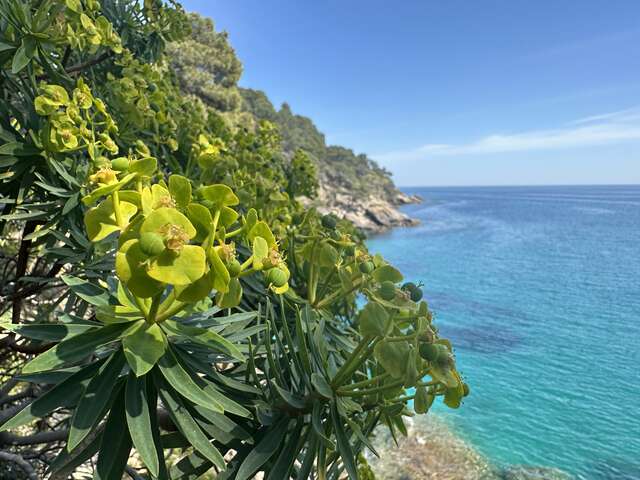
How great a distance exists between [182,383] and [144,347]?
16 centimetres

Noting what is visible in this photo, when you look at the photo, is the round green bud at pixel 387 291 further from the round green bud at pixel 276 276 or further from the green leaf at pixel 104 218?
the green leaf at pixel 104 218

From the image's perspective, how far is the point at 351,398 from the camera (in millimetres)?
1443

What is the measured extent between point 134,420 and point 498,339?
57.8 feet

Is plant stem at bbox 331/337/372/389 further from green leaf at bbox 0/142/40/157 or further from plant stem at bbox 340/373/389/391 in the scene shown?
green leaf at bbox 0/142/40/157

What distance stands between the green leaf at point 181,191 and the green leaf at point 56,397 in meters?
0.56

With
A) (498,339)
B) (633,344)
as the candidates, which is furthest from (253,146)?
(633,344)

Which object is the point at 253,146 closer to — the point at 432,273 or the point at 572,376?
the point at 572,376

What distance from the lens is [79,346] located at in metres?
1.05

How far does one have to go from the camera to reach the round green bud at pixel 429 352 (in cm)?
117

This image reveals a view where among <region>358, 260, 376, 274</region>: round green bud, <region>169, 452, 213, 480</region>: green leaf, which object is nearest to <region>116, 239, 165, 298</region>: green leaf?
<region>169, 452, 213, 480</region>: green leaf

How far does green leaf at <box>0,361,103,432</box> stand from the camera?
3.27ft

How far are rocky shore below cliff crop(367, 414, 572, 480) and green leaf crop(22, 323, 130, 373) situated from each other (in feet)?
29.3

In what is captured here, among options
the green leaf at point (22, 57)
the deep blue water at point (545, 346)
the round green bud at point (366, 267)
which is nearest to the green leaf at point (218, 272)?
the round green bud at point (366, 267)

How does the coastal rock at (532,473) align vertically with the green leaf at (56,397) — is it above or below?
below
